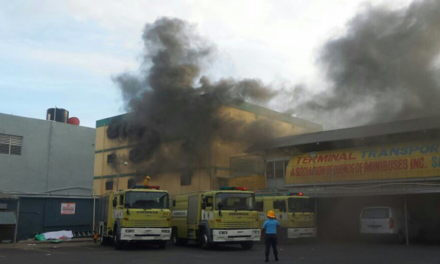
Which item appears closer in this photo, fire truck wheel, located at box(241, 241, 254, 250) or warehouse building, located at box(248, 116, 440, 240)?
fire truck wheel, located at box(241, 241, 254, 250)

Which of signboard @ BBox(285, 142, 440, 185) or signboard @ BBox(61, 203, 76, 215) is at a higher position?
signboard @ BBox(285, 142, 440, 185)

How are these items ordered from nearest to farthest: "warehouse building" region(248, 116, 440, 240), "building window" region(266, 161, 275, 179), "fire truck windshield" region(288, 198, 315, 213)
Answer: "fire truck windshield" region(288, 198, 315, 213)
"warehouse building" region(248, 116, 440, 240)
"building window" region(266, 161, 275, 179)

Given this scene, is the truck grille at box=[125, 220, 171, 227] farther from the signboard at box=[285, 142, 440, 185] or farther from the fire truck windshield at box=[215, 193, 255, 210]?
the signboard at box=[285, 142, 440, 185]

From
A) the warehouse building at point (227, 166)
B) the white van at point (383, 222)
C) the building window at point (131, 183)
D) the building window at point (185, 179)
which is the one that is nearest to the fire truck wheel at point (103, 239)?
the warehouse building at point (227, 166)

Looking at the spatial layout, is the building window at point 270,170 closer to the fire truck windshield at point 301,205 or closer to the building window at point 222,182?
the building window at point 222,182

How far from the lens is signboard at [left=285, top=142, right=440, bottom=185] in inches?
872

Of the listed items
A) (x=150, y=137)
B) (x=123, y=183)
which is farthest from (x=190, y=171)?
(x=123, y=183)

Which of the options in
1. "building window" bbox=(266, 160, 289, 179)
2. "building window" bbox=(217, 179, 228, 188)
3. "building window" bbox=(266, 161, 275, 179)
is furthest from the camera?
"building window" bbox=(217, 179, 228, 188)

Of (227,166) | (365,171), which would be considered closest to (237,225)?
(365,171)

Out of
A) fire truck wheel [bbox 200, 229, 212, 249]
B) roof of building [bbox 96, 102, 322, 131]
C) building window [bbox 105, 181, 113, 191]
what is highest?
roof of building [bbox 96, 102, 322, 131]

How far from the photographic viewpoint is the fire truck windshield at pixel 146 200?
57.9 ft

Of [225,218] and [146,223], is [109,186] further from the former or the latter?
[225,218]

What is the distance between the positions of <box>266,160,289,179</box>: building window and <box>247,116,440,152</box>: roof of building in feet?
4.31

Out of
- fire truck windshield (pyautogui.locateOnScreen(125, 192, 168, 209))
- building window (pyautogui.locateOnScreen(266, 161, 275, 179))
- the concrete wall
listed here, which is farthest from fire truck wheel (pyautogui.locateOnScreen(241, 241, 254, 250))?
the concrete wall
